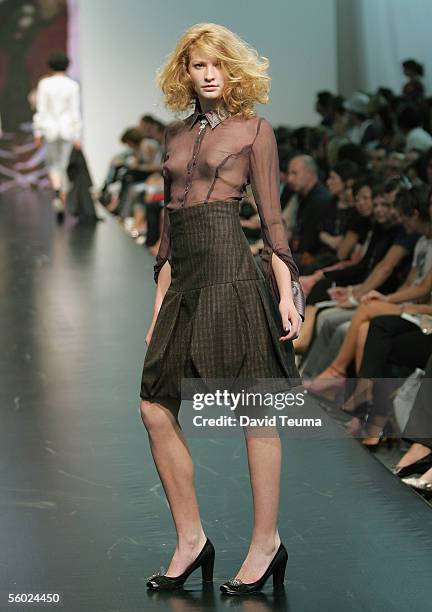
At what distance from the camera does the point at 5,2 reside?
16.0 meters

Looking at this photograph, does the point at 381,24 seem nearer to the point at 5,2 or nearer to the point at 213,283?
the point at 5,2

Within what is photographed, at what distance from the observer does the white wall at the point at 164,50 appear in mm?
14250

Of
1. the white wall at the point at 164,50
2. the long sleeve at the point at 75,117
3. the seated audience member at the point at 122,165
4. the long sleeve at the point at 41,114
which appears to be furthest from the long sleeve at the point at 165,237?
the white wall at the point at 164,50

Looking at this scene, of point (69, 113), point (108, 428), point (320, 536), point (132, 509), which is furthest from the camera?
point (69, 113)

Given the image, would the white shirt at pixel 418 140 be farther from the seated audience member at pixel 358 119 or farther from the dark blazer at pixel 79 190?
the dark blazer at pixel 79 190

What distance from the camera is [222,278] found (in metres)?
2.42

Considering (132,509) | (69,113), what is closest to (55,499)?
(132,509)

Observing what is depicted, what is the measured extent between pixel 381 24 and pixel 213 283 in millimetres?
10068

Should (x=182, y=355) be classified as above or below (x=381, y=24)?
below

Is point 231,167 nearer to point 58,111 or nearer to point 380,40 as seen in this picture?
point 58,111

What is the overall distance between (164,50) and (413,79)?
5.34 metres

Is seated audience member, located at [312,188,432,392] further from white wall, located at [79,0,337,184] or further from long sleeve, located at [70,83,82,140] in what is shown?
white wall, located at [79,0,337,184]

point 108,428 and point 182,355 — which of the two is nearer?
point 182,355

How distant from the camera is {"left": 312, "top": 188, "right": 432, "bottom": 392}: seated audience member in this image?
4.46 metres
